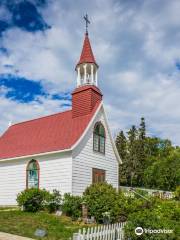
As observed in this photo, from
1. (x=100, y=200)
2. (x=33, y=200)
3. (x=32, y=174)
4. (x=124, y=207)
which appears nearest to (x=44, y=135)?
(x=32, y=174)

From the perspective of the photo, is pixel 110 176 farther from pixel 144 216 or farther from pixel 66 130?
pixel 144 216

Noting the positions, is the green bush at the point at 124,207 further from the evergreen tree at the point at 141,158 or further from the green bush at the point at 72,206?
the evergreen tree at the point at 141,158

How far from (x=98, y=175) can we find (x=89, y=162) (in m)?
1.46

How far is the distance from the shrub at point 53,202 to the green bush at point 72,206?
977mm

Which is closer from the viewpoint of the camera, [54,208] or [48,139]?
[54,208]

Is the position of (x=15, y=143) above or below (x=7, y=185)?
above

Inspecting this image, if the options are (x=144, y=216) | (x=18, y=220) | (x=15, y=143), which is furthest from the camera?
(x=15, y=143)

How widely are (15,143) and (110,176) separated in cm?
767

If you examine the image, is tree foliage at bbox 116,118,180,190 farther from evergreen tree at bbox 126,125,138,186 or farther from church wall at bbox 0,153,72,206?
church wall at bbox 0,153,72,206

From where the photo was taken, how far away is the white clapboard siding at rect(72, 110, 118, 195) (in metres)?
22.0

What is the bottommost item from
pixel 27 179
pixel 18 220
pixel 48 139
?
pixel 18 220

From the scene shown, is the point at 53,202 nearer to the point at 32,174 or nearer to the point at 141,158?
the point at 32,174

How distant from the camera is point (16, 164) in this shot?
2539 centimetres

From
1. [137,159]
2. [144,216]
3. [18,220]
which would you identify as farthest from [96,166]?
[137,159]
